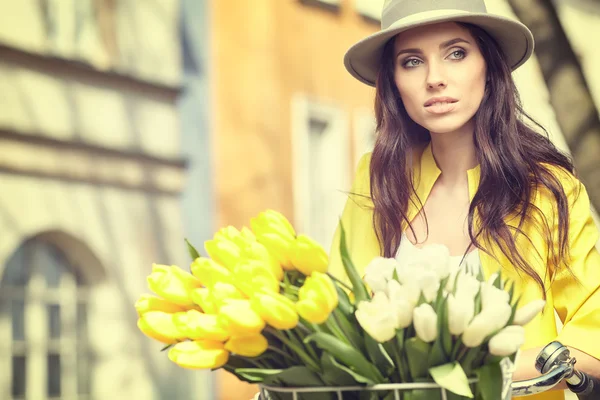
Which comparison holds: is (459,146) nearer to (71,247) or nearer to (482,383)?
(482,383)

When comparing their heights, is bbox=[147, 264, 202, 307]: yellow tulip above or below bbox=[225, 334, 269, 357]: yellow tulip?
above

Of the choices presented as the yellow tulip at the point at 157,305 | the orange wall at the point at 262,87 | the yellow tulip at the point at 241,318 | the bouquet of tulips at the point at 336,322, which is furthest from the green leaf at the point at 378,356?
the orange wall at the point at 262,87

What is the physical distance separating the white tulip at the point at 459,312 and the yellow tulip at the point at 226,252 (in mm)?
210

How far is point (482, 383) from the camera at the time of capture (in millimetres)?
967

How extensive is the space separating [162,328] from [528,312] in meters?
0.36

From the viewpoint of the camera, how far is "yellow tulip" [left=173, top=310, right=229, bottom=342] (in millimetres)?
984

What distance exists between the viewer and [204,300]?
3.31 feet

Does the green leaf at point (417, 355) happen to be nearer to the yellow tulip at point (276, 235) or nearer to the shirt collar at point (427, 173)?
the yellow tulip at point (276, 235)

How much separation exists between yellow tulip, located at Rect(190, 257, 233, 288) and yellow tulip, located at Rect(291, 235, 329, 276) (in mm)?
67

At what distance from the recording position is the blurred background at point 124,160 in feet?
23.6

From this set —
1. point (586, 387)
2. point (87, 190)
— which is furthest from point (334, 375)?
point (87, 190)

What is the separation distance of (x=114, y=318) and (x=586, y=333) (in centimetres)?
665

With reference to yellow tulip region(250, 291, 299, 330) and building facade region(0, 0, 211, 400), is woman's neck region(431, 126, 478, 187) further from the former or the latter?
building facade region(0, 0, 211, 400)

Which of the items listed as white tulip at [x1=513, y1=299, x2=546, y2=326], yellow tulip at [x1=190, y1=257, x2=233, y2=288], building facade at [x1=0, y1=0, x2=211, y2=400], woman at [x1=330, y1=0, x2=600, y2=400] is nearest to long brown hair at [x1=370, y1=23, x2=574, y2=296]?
woman at [x1=330, y1=0, x2=600, y2=400]
